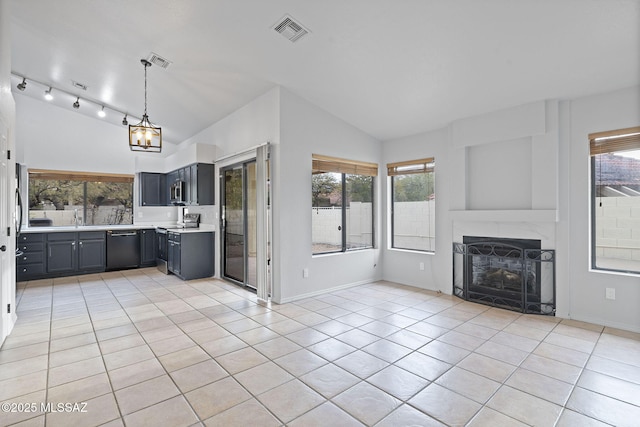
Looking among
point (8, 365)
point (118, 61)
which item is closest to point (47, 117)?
point (118, 61)

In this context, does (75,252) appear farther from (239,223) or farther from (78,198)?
(239,223)

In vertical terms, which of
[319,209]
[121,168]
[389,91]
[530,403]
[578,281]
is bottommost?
[530,403]

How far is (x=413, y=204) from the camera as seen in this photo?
5309 mm

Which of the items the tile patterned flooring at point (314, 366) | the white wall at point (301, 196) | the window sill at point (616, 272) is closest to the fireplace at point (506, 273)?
the tile patterned flooring at point (314, 366)

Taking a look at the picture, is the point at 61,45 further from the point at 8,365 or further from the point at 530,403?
the point at 530,403

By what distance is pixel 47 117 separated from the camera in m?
6.51

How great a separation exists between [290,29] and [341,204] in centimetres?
269

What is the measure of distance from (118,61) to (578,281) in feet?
20.9

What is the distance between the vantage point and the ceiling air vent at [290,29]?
306 centimetres

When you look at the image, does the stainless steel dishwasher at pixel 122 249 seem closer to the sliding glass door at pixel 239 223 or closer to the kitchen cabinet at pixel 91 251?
the kitchen cabinet at pixel 91 251

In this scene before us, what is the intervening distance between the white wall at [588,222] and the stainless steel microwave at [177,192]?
20.8 feet

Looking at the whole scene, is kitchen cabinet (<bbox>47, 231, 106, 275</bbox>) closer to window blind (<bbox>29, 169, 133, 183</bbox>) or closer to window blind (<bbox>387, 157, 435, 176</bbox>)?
window blind (<bbox>29, 169, 133, 183</bbox>)

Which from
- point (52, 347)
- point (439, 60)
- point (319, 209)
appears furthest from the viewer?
point (319, 209)

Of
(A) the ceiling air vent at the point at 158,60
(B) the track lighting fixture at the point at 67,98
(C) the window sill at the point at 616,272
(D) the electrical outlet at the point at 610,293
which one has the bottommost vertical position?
(D) the electrical outlet at the point at 610,293
